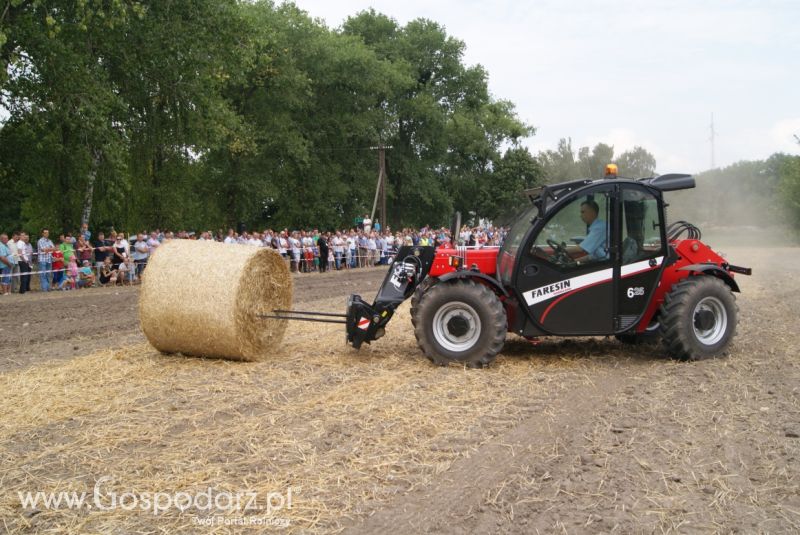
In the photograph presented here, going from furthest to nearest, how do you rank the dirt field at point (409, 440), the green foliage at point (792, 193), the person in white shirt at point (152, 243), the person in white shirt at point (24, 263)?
the green foliage at point (792, 193), the person in white shirt at point (152, 243), the person in white shirt at point (24, 263), the dirt field at point (409, 440)

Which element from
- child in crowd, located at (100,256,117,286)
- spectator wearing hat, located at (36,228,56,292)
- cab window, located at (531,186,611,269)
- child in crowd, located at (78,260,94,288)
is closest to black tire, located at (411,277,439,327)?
cab window, located at (531,186,611,269)

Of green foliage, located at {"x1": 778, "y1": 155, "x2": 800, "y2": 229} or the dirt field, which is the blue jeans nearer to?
the dirt field

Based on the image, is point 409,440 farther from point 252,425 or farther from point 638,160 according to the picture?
point 638,160

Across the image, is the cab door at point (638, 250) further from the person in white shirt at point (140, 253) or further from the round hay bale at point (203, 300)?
the person in white shirt at point (140, 253)

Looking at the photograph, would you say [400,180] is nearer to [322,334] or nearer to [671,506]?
[322,334]

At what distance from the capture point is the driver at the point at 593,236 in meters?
8.01

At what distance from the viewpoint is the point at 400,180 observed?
5322 centimetres

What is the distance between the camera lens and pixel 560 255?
8.02 metres

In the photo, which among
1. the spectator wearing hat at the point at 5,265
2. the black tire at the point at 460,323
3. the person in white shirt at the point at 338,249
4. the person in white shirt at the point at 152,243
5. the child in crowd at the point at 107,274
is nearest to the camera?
the black tire at the point at 460,323

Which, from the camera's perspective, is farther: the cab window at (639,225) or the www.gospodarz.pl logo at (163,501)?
the cab window at (639,225)

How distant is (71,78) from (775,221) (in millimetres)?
50412

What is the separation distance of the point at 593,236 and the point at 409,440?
12.6 feet

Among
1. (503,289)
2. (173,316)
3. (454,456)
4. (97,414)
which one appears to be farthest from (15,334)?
(454,456)

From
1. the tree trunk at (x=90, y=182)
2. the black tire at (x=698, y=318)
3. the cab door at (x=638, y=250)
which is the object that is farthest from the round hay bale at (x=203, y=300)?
the tree trunk at (x=90, y=182)
